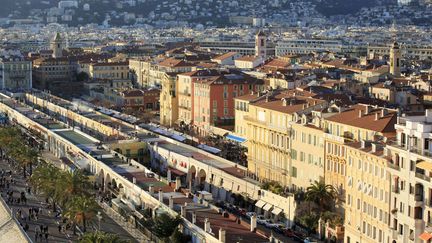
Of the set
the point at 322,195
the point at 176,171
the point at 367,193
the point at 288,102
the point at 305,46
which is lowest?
the point at 176,171

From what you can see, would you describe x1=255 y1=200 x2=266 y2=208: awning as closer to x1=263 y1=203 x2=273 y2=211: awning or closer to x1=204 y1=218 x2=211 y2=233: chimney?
x1=263 y1=203 x2=273 y2=211: awning

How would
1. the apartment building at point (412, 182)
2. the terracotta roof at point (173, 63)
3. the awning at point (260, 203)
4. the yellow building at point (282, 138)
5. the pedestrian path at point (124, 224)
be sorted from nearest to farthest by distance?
the apartment building at point (412, 182) < the pedestrian path at point (124, 224) < the awning at point (260, 203) < the yellow building at point (282, 138) < the terracotta roof at point (173, 63)

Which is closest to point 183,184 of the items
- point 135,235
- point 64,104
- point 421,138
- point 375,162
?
point 135,235

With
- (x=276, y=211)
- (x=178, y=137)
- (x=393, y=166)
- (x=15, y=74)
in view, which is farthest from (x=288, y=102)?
(x=15, y=74)

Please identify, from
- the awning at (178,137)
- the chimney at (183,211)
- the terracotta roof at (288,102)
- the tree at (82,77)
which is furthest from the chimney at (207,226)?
the tree at (82,77)

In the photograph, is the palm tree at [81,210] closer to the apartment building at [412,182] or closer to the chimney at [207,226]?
the chimney at [207,226]

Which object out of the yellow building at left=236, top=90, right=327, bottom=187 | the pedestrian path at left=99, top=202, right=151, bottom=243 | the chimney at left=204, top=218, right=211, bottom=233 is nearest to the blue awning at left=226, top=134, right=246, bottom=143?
the yellow building at left=236, top=90, right=327, bottom=187

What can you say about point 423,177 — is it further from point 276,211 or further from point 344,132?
point 276,211
